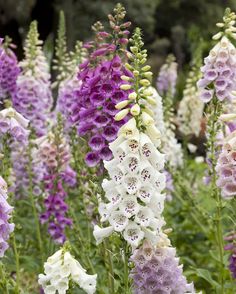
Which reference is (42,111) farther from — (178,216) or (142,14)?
(142,14)

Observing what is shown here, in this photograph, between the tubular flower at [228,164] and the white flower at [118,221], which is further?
the tubular flower at [228,164]

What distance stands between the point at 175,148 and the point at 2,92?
103 inches

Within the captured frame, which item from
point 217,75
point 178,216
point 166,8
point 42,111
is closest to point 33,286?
point 42,111

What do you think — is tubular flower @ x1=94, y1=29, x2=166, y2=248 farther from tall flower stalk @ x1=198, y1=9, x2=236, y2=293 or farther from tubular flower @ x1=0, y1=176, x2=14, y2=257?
tall flower stalk @ x1=198, y1=9, x2=236, y2=293

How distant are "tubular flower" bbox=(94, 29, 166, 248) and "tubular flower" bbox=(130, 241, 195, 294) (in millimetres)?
328

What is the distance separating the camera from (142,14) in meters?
26.0

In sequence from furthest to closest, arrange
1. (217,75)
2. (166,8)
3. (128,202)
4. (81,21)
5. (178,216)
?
1. (166,8)
2. (81,21)
3. (178,216)
4. (217,75)
5. (128,202)

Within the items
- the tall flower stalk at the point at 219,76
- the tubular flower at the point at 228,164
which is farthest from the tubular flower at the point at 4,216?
the tall flower stalk at the point at 219,76

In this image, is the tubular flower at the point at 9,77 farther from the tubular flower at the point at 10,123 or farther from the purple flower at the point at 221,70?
the purple flower at the point at 221,70

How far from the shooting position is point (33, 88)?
6855 mm

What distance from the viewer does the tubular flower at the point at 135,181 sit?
11.5 ft

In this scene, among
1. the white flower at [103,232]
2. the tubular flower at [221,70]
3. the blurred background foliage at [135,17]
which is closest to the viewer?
the white flower at [103,232]

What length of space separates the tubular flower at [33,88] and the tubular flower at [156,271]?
9.66ft

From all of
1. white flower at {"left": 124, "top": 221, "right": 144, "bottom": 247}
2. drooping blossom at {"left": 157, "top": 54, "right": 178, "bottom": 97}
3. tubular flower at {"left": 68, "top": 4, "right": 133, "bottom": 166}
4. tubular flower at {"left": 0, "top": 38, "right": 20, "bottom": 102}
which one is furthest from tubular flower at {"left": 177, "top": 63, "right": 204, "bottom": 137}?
white flower at {"left": 124, "top": 221, "right": 144, "bottom": 247}
